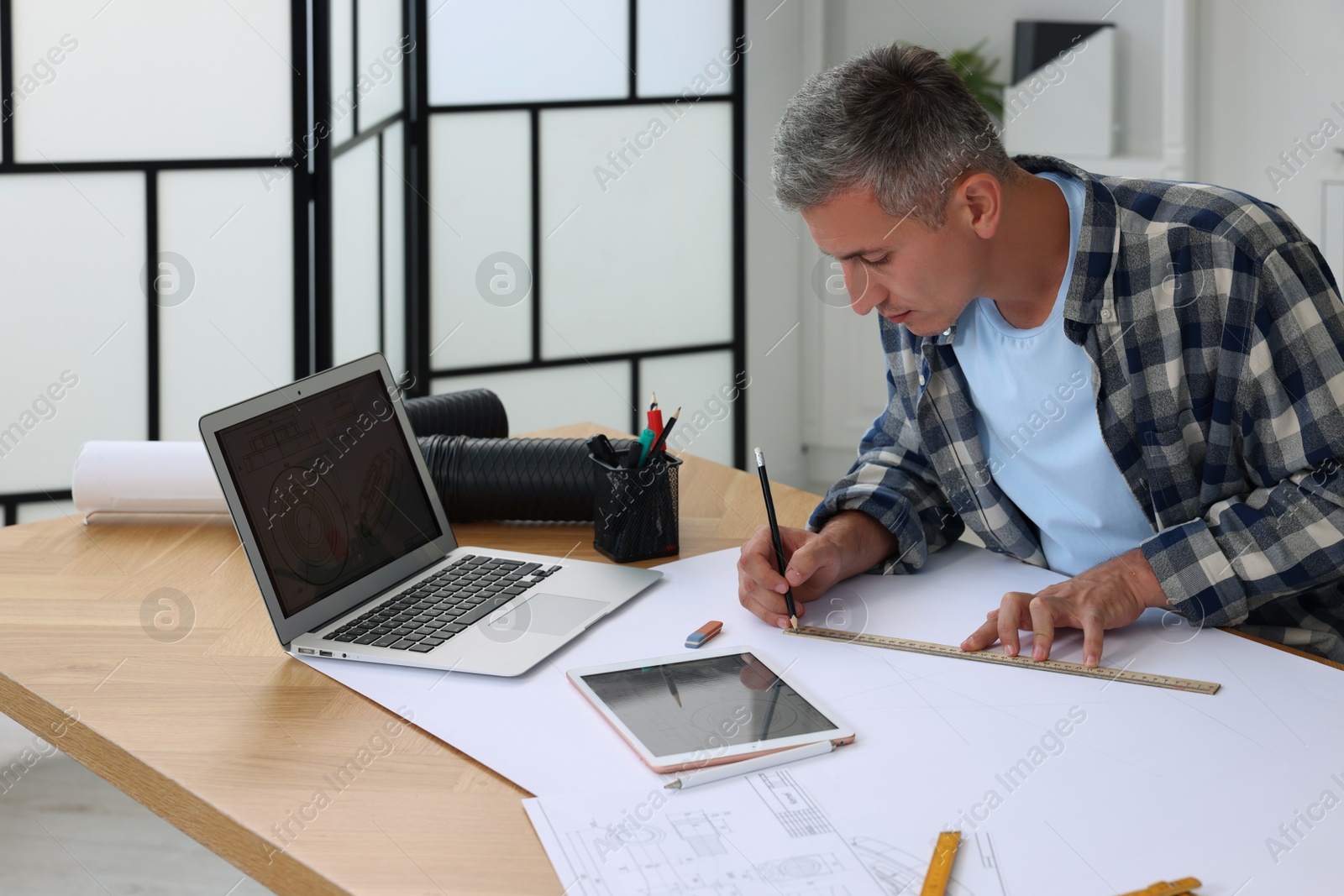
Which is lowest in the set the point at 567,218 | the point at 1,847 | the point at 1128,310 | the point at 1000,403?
the point at 1,847

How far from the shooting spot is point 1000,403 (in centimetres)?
140

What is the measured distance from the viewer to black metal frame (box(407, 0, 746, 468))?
9.96 ft

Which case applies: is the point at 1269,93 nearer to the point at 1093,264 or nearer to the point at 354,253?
the point at 1093,264

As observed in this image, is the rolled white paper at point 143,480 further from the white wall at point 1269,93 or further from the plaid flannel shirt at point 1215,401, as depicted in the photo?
the white wall at point 1269,93

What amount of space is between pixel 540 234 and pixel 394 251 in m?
0.47

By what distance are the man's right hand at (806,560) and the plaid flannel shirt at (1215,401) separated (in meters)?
0.03

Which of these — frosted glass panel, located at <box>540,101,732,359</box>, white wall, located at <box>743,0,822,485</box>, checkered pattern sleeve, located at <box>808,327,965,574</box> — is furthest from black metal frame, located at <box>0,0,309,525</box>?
checkered pattern sleeve, located at <box>808,327,965,574</box>

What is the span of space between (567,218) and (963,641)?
249 cm

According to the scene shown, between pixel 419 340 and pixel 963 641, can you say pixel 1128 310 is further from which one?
pixel 419 340

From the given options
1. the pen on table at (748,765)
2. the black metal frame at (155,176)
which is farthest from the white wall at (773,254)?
the pen on table at (748,765)

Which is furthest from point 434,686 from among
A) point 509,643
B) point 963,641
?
point 963,641

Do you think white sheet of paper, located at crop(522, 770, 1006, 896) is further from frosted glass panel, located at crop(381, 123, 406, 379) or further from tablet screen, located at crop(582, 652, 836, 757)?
frosted glass panel, located at crop(381, 123, 406, 379)

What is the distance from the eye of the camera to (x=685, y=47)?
3.55 metres

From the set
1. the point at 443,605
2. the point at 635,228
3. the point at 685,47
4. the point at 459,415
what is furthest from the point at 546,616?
the point at 685,47
